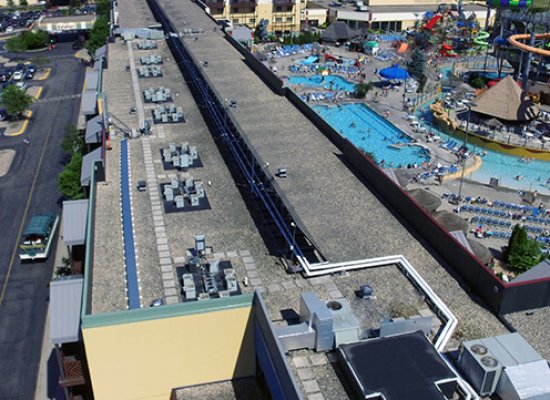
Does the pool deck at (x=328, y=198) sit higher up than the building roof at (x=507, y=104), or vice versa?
the pool deck at (x=328, y=198)

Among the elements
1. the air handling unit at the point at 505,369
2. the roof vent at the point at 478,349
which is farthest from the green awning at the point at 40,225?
the roof vent at the point at 478,349

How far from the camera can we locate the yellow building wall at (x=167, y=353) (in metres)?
19.6

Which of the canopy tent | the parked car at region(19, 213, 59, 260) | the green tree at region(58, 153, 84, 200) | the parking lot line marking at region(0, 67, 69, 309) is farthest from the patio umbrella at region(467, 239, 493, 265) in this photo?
the canopy tent

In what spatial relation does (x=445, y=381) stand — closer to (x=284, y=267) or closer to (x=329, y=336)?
(x=329, y=336)

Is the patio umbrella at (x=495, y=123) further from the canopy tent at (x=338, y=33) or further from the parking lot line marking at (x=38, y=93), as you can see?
the parking lot line marking at (x=38, y=93)

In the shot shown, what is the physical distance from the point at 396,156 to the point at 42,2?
117443mm

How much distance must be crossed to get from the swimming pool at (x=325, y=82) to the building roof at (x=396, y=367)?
6595cm

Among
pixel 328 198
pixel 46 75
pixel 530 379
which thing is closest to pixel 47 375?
pixel 328 198

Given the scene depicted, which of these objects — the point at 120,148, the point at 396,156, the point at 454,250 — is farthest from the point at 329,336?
the point at 396,156

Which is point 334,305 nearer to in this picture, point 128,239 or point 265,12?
point 128,239

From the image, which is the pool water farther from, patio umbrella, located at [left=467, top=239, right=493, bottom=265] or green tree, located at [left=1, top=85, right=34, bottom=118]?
green tree, located at [left=1, top=85, right=34, bottom=118]

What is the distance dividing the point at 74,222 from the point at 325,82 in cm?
6035

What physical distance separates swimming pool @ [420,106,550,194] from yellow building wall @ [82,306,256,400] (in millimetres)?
39779

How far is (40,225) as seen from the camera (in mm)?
42562
